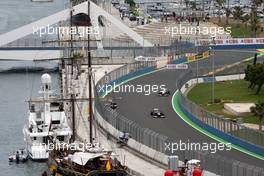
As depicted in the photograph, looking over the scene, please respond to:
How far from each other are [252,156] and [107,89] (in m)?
29.8

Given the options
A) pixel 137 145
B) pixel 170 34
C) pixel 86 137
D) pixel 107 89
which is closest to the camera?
pixel 137 145

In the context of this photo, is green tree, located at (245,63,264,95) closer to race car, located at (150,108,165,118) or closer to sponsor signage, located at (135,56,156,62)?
race car, located at (150,108,165,118)

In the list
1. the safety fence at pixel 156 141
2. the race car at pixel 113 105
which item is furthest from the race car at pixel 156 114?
the race car at pixel 113 105

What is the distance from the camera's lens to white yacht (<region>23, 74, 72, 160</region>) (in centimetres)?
8744

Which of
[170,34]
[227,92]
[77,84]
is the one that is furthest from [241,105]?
[170,34]

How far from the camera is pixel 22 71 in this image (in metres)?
134

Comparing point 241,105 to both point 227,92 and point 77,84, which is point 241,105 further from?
point 77,84
